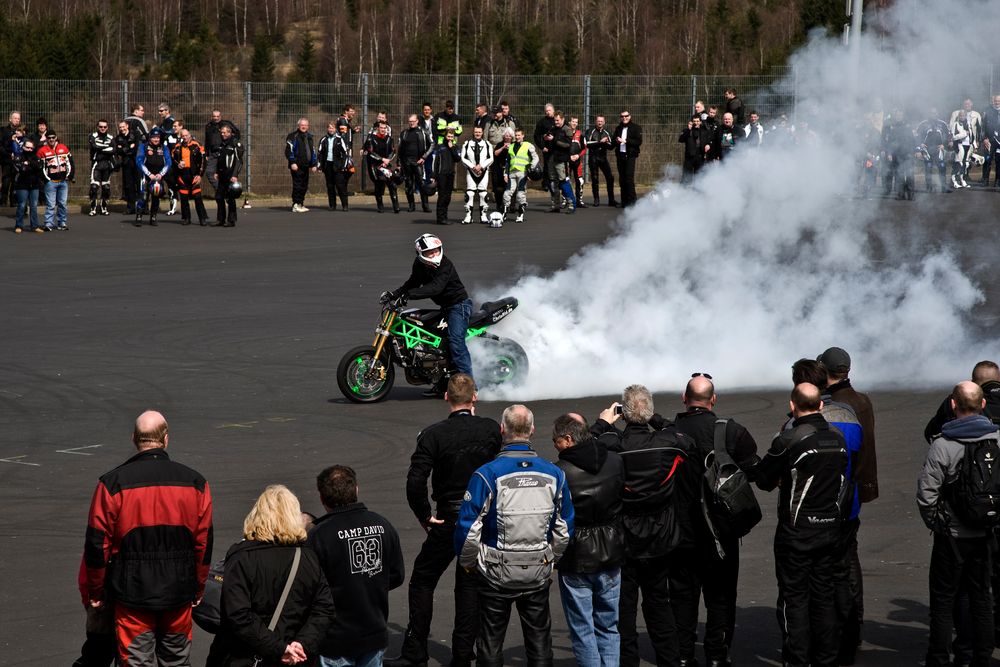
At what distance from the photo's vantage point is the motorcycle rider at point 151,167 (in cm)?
2842

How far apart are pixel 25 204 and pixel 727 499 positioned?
23199mm

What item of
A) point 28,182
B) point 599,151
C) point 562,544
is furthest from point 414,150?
point 562,544

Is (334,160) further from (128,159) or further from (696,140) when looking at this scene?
(696,140)

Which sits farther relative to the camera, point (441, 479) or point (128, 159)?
point (128, 159)

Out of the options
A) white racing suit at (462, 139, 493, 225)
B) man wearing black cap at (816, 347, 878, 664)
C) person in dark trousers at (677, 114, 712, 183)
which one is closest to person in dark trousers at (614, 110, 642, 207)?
person in dark trousers at (677, 114, 712, 183)

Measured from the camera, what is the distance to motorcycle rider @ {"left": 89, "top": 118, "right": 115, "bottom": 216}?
2952cm

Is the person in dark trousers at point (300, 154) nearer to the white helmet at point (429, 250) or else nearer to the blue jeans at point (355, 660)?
the white helmet at point (429, 250)

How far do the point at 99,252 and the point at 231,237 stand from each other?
308 cm

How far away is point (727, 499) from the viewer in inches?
289

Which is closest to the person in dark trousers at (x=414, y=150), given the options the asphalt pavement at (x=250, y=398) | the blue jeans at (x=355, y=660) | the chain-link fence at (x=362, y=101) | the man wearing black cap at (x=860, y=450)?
the asphalt pavement at (x=250, y=398)

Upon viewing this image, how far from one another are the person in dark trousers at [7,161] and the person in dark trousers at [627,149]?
1328 centimetres

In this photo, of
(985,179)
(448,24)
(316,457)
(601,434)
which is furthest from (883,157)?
(448,24)

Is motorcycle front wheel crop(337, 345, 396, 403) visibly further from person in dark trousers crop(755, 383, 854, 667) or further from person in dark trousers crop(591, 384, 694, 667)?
person in dark trousers crop(755, 383, 854, 667)

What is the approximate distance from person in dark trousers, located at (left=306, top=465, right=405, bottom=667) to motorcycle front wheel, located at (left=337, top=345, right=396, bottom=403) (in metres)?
7.94
